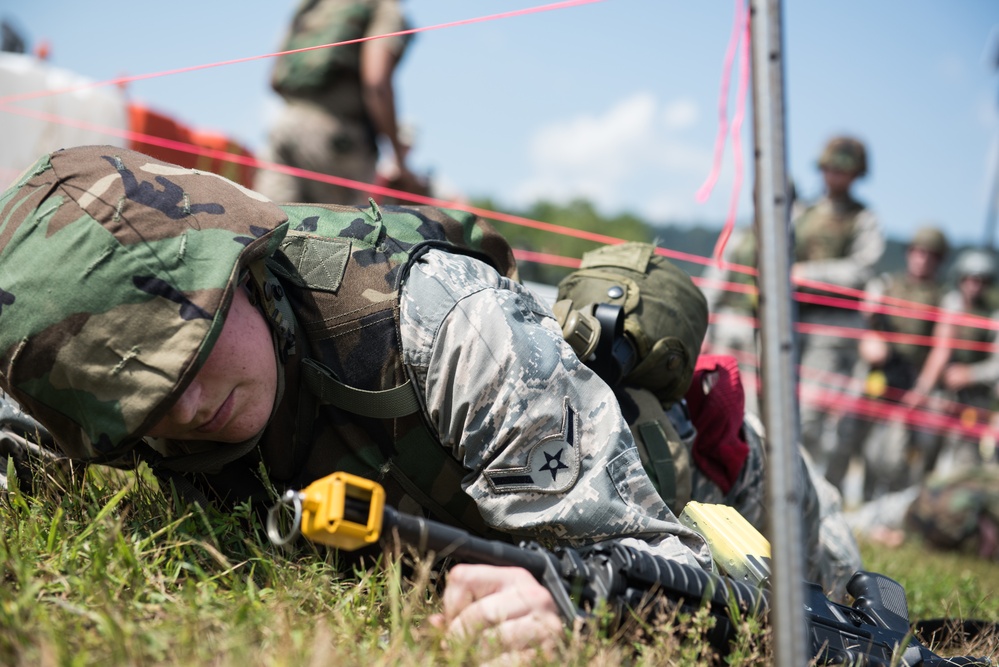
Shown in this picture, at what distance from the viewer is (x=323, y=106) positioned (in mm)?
5648

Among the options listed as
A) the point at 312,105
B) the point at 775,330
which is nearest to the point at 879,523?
the point at 312,105

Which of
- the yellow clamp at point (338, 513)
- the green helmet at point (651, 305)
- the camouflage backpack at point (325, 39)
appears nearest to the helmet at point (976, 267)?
the camouflage backpack at point (325, 39)

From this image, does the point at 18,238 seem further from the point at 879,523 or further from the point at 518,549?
the point at 879,523

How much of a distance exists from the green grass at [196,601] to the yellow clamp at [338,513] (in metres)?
0.16

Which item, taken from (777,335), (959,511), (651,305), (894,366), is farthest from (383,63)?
(894,366)

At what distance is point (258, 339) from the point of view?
1.94 meters

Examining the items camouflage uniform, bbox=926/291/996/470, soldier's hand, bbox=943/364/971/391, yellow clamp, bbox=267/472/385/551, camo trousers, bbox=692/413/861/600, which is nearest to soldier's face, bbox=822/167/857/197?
camouflage uniform, bbox=926/291/996/470

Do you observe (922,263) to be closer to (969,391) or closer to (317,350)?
(969,391)

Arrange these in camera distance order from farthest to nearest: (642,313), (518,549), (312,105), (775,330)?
(312,105) < (642,313) < (518,549) < (775,330)

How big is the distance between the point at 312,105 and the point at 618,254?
340 cm

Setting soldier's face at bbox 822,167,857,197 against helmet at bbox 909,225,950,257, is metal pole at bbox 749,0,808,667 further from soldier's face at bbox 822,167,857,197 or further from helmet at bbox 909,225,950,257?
helmet at bbox 909,225,950,257

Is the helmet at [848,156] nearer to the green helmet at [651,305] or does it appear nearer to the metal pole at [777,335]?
the green helmet at [651,305]

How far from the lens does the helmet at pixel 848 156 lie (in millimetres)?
7324

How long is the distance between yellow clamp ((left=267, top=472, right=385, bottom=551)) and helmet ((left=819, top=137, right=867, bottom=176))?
6741mm
